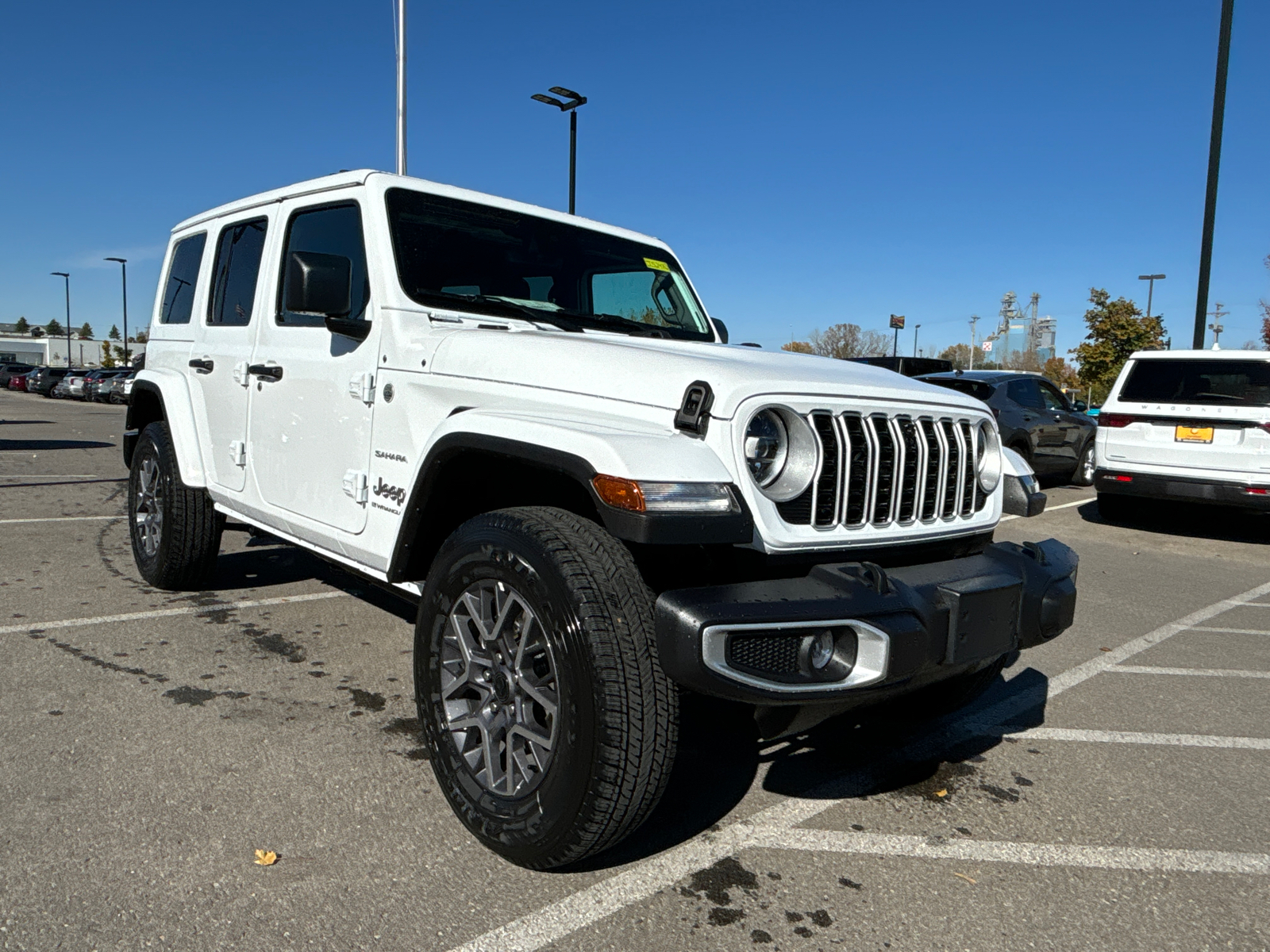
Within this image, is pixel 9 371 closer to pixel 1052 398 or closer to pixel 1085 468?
pixel 1052 398

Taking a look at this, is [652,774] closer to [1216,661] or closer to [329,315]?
[329,315]

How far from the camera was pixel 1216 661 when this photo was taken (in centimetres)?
502

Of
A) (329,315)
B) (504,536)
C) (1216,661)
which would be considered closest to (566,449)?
(504,536)

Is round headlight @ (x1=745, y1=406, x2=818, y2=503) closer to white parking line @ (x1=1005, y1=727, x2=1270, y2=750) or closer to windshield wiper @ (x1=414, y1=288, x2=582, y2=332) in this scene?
windshield wiper @ (x1=414, y1=288, x2=582, y2=332)

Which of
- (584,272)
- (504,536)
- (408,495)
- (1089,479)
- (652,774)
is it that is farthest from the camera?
(1089,479)

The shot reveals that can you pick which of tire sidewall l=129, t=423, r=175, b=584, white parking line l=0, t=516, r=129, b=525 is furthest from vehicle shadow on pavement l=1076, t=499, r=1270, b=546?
white parking line l=0, t=516, r=129, b=525

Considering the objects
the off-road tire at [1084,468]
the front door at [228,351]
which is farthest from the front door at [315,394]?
the off-road tire at [1084,468]

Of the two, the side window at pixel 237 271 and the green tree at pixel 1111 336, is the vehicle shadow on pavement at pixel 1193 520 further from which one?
the green tree at pixel 1111 336

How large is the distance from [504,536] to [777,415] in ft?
2.64

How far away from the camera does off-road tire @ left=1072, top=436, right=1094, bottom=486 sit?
1352 centimetres

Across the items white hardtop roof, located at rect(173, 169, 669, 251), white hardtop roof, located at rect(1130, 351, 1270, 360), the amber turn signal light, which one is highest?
white hardtop roof, located at rect(173, 169, 669, 251)

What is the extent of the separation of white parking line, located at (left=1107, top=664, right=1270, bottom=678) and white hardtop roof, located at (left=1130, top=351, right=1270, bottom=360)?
499 cm

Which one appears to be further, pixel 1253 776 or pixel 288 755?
pixel 1253 776

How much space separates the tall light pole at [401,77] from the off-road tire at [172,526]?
31.4ft
